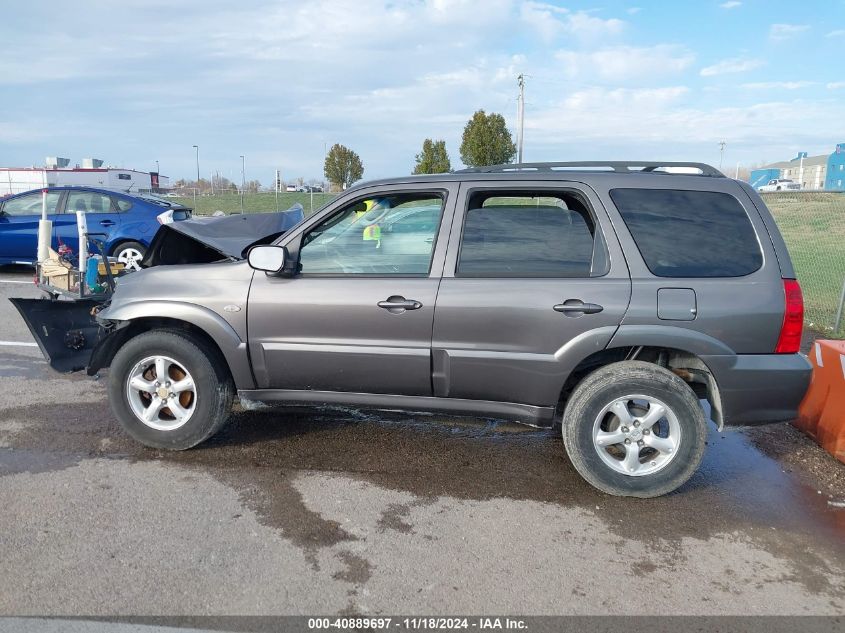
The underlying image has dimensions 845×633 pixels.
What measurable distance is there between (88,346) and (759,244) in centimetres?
496

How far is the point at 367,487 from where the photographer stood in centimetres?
385

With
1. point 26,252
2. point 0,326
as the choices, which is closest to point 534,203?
point 0,326

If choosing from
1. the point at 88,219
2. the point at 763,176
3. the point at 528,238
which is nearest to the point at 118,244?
the point at 88,219

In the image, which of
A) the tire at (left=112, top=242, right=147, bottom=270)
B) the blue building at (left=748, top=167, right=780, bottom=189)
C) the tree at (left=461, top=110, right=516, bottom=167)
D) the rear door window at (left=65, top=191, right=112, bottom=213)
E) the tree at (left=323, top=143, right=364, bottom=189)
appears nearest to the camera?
the tire at (left=112, top=242, right=147, bottom=270)

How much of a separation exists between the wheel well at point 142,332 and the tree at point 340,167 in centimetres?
3515

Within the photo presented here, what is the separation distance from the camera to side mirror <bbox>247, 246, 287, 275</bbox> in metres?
3.83

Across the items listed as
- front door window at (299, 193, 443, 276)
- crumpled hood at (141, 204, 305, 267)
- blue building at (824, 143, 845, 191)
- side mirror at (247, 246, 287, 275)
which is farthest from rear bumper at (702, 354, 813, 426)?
blue building at (824, 143, 845, 191)

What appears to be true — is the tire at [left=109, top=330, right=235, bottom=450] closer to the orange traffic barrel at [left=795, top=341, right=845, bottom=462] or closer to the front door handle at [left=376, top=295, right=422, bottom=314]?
the front door handle at [left=376, top=295, right=422, bottom=314]

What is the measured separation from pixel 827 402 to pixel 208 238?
4.59 meters

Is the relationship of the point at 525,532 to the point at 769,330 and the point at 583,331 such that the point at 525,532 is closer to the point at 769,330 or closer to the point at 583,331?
the point at 583,331

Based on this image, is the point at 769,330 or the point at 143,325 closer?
the point at 769,330

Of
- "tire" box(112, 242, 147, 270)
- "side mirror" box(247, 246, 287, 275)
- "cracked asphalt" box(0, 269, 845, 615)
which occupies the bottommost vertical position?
"cracked asphalt" box(0, 269, 845, 615)

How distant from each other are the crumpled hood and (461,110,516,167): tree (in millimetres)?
28739

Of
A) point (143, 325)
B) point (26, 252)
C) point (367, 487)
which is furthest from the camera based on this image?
point (26, 252)
